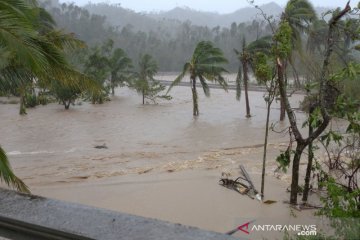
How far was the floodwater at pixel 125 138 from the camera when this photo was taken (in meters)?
13.8

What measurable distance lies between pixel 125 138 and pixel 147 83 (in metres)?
13.6

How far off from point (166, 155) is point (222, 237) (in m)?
14.1

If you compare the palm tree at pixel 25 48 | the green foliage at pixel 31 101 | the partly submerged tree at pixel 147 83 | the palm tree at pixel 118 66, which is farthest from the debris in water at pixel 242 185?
the palm tree at pixel 118 66

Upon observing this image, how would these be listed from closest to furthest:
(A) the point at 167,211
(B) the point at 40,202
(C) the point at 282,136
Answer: (B) the point at 40,202 < (A) the point at 167,211 < (C) the point at 282,136

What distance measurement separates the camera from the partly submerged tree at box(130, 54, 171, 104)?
106 ft

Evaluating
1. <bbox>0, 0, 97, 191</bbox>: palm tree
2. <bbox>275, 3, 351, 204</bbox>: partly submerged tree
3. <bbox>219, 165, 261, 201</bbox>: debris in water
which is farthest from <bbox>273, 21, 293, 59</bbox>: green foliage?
<bbox>0, 0, 97, 191</bbox>: palm tree

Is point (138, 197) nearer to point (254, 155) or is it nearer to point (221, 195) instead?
point (221, 195)

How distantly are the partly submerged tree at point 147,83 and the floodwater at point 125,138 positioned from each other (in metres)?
0.90

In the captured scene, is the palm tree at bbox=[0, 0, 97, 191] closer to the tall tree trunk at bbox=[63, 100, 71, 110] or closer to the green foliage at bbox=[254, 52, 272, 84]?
the green foliage at bbox=[254, 52, 272, 84]

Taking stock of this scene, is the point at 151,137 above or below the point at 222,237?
below

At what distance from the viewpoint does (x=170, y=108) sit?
3089 centimetres

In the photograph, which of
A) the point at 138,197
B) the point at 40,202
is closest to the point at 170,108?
the point at 138,197

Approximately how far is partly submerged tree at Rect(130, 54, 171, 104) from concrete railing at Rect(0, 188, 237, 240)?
29.6 m

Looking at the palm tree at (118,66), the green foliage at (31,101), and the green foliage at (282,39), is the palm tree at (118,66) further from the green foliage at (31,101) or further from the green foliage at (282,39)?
the green foliage at (282,39)
